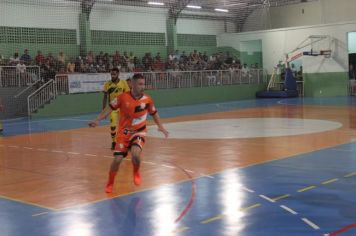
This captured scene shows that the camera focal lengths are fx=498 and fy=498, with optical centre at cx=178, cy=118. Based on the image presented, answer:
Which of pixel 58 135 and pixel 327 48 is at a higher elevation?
pixel 327 48

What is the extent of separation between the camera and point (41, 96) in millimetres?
27938

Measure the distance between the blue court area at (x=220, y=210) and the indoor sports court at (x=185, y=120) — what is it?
0.03 metres

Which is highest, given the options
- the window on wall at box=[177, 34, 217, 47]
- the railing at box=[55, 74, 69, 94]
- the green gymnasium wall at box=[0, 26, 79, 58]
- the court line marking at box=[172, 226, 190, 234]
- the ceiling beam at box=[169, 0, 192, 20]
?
the ceiling beam at box=[169, 0, 192, 20]

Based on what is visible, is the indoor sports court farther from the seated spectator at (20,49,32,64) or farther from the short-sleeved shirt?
the short-sleeved shirt

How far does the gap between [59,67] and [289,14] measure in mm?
23018

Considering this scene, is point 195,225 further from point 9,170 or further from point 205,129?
point 205,129

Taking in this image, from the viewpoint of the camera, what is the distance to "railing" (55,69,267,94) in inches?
1281

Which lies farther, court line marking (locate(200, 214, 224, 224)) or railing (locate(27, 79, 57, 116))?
railing (locate(27, 79, 57, 116))

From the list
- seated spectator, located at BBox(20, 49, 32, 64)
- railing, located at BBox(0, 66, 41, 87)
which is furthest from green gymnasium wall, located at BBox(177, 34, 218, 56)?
railing, located at BBox(0, 66, 41, 87)

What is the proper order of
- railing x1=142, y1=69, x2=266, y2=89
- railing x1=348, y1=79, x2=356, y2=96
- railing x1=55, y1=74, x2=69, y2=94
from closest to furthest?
railing x1=55, y1=74, x2=69, y2=94 < railing x1=142, y1=69, x2=266, y2=89 < railing x1=348, y1=79, x2=356, y2=96

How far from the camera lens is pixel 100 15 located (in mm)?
35156

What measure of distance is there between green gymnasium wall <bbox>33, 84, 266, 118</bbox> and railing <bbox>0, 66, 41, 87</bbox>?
1.74m

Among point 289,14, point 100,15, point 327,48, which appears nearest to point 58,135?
point 100,15

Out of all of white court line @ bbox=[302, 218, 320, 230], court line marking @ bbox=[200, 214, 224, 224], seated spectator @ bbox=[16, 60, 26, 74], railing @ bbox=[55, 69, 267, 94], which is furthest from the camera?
railing @ bbox=[55, 69, 267, 94]
